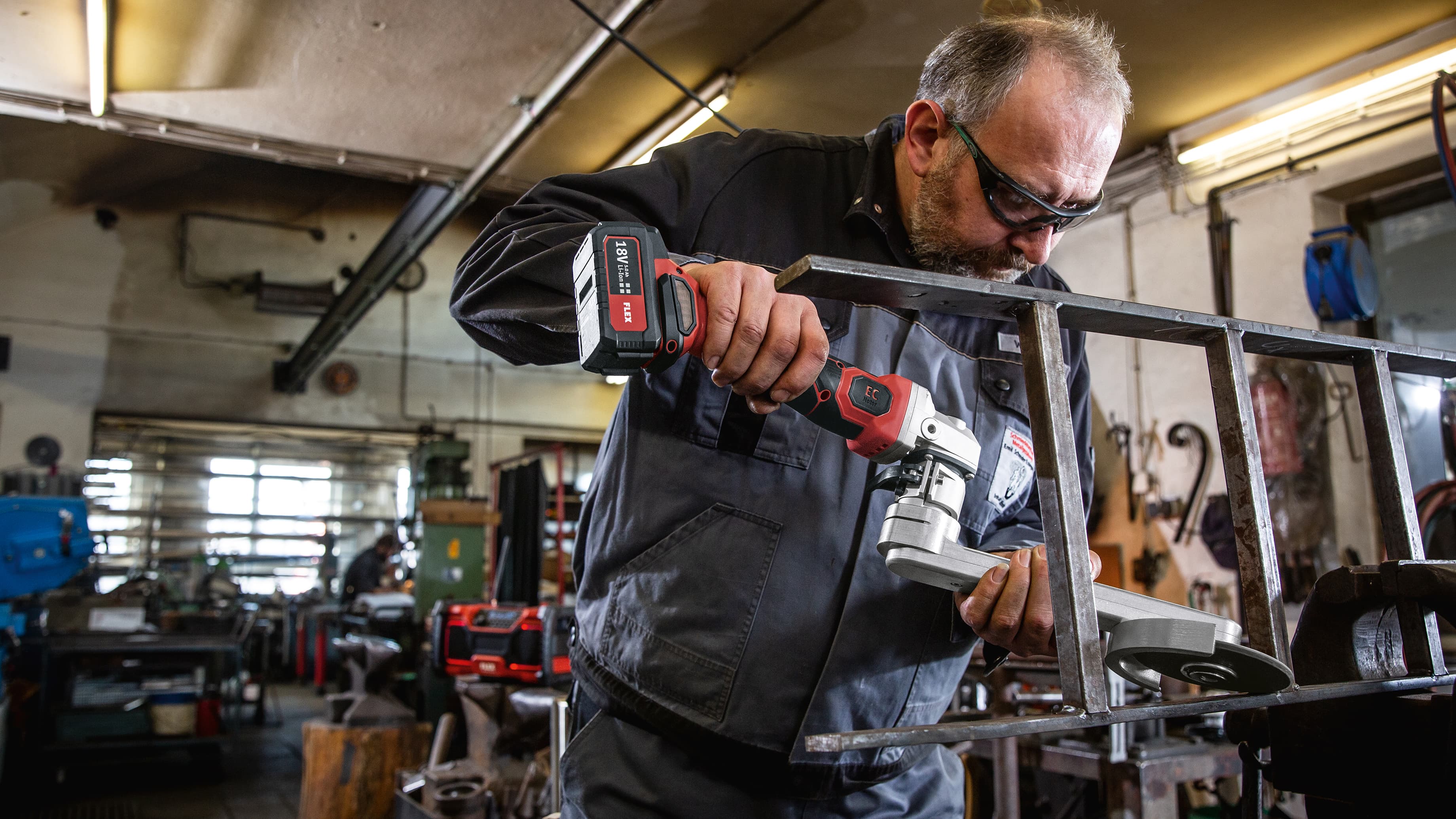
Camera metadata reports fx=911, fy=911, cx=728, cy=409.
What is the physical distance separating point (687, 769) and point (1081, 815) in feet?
9.51

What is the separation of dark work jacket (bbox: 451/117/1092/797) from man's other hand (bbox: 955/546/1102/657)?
0.18m

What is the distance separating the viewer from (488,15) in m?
3.60

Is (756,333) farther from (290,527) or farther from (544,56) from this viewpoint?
(290,527)

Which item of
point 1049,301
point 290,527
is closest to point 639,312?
point 1049,301

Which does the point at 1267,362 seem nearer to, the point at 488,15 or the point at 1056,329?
the point at 488,15

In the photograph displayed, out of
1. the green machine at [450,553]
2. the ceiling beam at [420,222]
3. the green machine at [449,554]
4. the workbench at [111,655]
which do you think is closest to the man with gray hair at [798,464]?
the ceiling beam at [420,222]

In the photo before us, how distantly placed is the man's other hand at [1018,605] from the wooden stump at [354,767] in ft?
12.8

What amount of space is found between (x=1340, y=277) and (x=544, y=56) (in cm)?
348

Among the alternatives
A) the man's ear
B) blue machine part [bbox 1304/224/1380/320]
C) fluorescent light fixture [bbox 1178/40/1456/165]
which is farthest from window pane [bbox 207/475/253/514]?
the man's ear

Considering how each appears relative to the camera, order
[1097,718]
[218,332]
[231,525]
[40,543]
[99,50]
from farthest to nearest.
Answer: [231,525] → [218,332] → [40,543] → [99,50] → [1097,718]

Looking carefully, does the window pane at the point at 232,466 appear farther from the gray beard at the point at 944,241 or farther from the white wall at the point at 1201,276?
the gray beard at the point at 944,241

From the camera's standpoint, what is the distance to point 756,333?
0.72 m

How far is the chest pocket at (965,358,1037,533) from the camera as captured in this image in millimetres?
1155

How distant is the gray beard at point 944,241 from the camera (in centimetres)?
112
